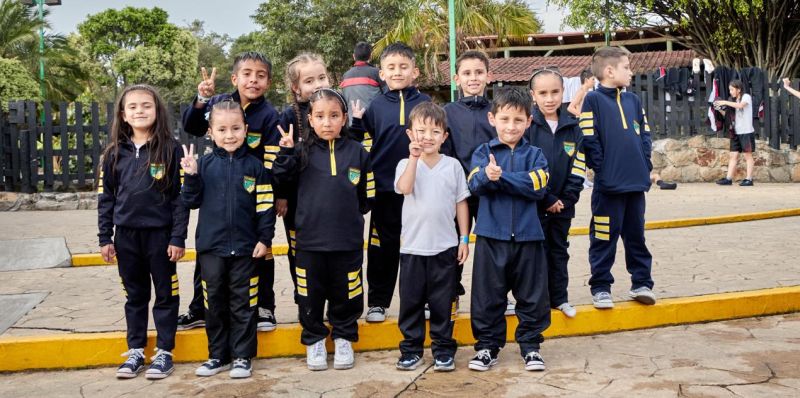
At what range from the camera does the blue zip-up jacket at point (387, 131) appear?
464 cm

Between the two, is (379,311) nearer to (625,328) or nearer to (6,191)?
(625,328)

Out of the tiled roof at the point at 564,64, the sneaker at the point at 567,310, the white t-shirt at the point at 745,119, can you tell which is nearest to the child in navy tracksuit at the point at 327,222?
the sneaker at the point at 567,310

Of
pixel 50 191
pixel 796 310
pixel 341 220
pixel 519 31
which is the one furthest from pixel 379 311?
pixel 519 31

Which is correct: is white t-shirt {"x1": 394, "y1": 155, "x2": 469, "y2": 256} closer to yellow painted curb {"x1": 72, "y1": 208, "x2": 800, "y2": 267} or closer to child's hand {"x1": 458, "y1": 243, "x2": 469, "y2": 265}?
child's hand {"x1": 458, "y1": 243, "x2": 469, "y2": 265}

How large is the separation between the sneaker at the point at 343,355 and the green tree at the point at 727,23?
19.0 meters

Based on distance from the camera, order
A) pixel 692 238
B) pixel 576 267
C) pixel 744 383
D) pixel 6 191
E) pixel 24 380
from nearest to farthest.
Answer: pixel 744 383 → pixel 24 380 → pixel 576 267 → pixel 692 238 → pixel 6 191

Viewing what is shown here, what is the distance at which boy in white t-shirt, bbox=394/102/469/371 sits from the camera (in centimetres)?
416

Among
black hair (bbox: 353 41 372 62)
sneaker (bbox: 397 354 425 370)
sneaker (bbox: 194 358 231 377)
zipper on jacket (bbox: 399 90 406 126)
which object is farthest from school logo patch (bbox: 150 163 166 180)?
black hair (bbox: 353 41 372 62)

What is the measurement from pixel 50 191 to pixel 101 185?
29.5 ft

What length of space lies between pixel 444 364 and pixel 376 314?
72 centimetres

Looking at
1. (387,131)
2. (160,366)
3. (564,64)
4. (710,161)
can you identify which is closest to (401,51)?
(387,131)

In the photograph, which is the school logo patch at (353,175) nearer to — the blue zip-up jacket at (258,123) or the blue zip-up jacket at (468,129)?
the blue zip-up jacket at (258,123)

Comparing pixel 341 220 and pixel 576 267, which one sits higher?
pixel 341 220

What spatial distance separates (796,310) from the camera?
519 centimetres
